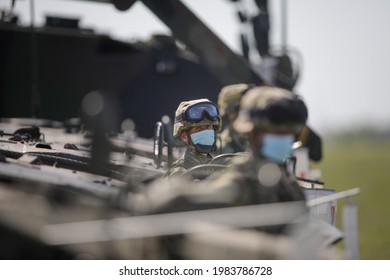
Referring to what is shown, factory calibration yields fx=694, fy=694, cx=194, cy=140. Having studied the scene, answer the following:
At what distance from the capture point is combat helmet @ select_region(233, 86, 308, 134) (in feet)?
9.30

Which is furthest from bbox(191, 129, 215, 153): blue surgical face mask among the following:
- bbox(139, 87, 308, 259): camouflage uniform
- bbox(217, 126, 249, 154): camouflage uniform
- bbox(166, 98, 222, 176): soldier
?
bbox(217, 126, 249, 154): camouflage uniform

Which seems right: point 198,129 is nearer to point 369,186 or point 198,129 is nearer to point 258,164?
point 258,164

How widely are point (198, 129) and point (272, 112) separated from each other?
1673 mm

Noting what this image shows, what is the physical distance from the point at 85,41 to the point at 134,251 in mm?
7385

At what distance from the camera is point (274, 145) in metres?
2.89

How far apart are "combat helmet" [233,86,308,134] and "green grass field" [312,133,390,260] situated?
2.36 feet

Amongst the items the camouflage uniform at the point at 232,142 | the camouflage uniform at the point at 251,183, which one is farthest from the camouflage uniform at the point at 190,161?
the camouflage uniform at the point at 232,142

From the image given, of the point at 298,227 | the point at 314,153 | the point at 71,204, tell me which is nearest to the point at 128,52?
the point at 314,153

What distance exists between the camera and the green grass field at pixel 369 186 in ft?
34.9

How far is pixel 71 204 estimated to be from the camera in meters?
3.20

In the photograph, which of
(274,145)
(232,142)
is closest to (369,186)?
(232,142)

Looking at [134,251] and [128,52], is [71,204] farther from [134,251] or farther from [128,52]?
[128,52]

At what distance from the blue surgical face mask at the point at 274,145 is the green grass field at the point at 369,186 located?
0.65 m

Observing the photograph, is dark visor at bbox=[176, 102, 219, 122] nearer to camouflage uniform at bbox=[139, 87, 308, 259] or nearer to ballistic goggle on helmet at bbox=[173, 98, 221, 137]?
ballistic goggle on helmet at bbox=[173, 98, 221, 137]
